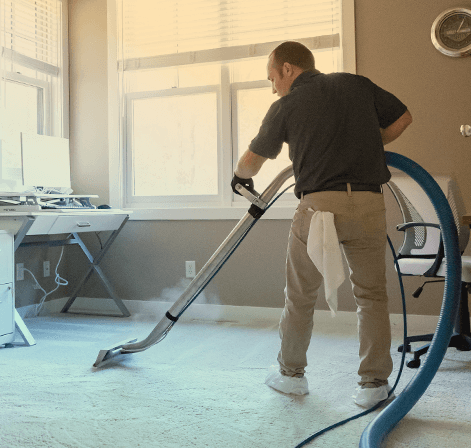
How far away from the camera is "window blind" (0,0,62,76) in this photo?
362 centimetres

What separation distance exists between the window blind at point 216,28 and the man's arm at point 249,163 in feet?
5.81

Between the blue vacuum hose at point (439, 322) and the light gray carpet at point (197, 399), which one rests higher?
the blue vacuum hose at point (439, 322)

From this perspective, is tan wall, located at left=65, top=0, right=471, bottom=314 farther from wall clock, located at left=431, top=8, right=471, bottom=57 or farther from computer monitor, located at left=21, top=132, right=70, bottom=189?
computer monitor, located at left=21, top=132, right=70, bottom=189

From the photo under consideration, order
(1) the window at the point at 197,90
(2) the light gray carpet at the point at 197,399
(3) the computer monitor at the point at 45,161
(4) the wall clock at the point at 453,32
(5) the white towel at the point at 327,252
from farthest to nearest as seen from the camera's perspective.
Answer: (1) the window at the point at 197,90, (3) the computer monitor at the point at 45,161, (4) the wall clock at the point at 453,32, (5) the white towel at the point at 327,252, (2) the light gray carpet at the point at 197,399

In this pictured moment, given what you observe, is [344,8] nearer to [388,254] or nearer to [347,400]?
[388,254]

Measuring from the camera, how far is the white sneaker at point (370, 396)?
186 centimetres

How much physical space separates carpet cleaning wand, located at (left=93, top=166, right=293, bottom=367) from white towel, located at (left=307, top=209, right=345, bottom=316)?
11.6 inches

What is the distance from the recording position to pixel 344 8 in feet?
10.8

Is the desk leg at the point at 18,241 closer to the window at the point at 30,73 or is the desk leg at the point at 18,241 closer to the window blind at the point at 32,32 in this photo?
the window at the point at 30,73

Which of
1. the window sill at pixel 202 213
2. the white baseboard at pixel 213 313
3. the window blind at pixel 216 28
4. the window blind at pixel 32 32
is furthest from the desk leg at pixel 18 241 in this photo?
the window blind at pixel 216 28

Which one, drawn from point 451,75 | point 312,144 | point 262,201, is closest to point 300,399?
point 262,201

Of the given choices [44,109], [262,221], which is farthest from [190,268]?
[44,109]

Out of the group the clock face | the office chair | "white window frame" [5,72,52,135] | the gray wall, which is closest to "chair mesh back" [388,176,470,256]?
the office chair

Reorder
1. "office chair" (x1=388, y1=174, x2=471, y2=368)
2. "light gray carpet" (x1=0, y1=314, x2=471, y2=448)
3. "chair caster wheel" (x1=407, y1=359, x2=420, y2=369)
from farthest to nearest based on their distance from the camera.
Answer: "office chair" (x1=388, y1=174, x2=471, y2=368) < "chair caster wheel" (x1=407, y1=359, x2=420, y2=369) < "light gray carpet" (x1=0, y1=314, x2=471, y2=448)
